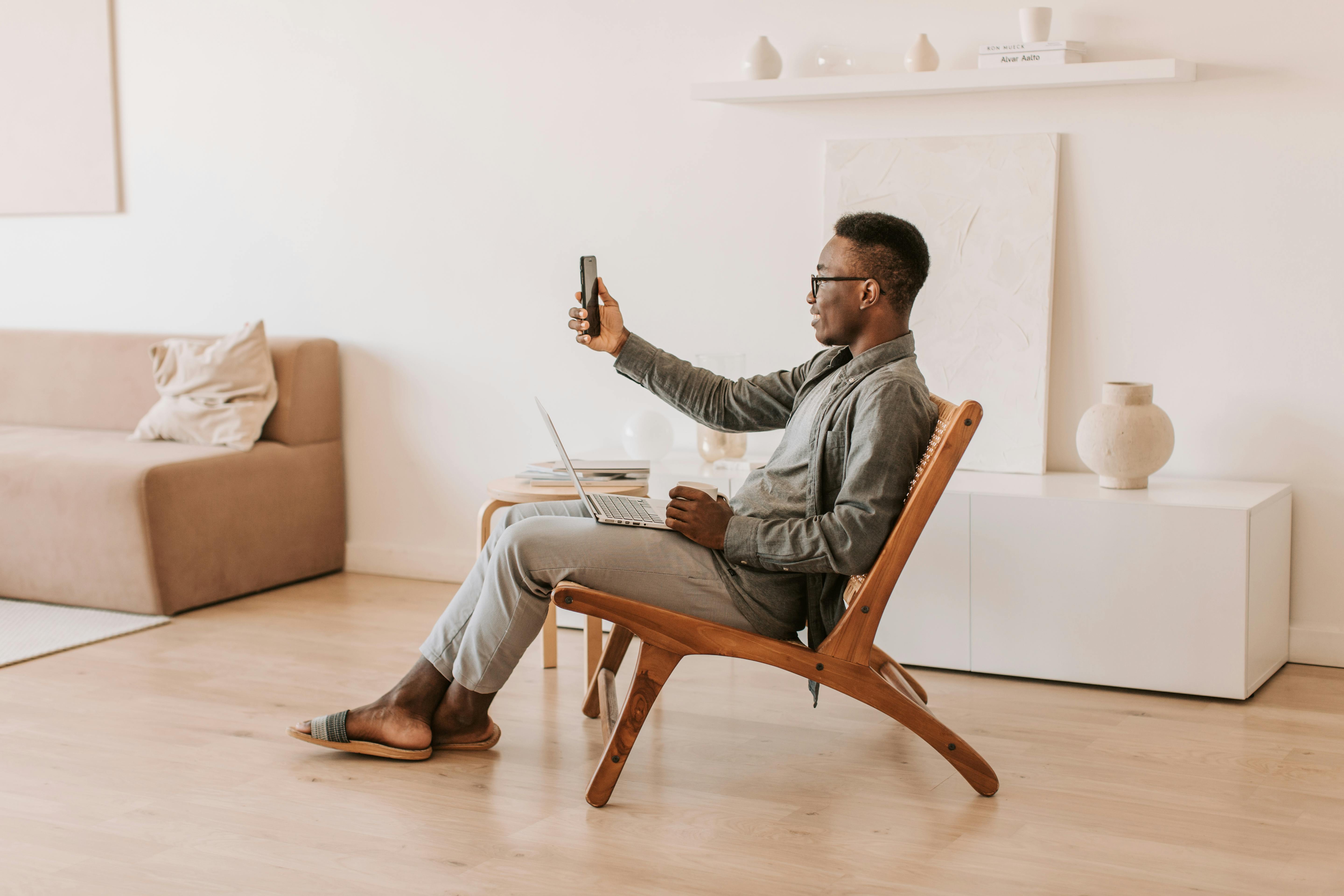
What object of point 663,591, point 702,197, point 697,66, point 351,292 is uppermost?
point 697,66

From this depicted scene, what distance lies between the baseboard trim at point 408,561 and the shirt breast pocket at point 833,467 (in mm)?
2069

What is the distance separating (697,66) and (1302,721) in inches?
95.1

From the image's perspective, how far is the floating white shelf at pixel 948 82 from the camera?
3209 mm

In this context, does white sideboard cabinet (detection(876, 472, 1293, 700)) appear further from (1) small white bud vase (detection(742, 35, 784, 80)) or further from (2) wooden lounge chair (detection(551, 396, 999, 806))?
(1) small white bud vase (detection(742, 35, 784, 80))

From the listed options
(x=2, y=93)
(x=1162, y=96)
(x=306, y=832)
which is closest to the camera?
(x=306, y=832)

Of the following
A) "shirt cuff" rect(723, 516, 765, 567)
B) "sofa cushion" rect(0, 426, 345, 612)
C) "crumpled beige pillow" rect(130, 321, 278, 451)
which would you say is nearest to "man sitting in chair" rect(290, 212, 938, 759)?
"shirt cuff" rect(723, 516, 765, 567)

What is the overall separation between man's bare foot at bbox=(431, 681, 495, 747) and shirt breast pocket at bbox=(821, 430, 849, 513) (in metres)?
0.78

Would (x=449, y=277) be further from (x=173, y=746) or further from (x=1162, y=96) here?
(x=1162, y=96)

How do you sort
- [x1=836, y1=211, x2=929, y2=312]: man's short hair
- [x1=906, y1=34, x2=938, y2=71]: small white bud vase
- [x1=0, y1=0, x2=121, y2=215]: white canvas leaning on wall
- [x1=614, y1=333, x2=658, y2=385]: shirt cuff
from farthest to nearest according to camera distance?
[x1=0, y1=0, x2=121, y2=215]: white canvas leaning on wall < [x1=906, y1=34, x2=938, y2=71]: small white bud vase < [x1=614, y1=333, x2=658, y2=385]: shirt cuff < [x1=836, y1=211, x2=929, y2=312]: man's short hair

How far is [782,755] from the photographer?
2.64 metres

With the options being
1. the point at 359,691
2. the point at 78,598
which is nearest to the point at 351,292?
the point at 78,598

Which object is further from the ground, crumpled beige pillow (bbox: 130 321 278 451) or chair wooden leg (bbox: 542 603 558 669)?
crumpled beige pillow (bbox: 130 321 278 451)

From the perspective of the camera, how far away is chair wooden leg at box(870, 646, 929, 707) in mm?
2807

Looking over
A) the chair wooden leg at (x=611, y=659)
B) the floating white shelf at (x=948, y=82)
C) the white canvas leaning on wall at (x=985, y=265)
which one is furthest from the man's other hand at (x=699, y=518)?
the floating white shelf at (x=948, y=82)
